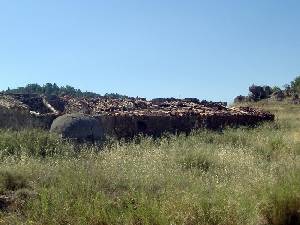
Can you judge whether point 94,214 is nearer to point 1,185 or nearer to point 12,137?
point 1,185

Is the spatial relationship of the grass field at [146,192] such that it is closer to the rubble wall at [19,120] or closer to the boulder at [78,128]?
the boulder at [78,128]

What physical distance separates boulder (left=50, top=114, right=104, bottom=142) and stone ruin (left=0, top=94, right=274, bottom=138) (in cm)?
146

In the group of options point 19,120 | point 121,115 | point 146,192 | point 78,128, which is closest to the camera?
point 146,192

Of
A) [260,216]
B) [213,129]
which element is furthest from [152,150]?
[213,129]

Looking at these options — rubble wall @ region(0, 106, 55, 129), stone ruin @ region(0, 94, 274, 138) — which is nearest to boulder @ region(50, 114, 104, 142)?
stone ruin @ region(0, 94, 274, 138)

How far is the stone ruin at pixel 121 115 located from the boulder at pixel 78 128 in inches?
57.4

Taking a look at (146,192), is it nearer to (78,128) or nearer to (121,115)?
(78,128)

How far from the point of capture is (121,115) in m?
17.1

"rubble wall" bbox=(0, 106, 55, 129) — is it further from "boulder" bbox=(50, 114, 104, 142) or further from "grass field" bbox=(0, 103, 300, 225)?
"grass field" bbox=(0, 103, 300, 225)

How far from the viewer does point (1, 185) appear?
8.30 metres

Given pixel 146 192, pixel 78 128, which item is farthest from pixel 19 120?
pixel 146 192

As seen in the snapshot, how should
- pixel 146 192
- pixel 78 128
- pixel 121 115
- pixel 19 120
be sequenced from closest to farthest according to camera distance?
pixel 146 192 < pixel 78 128 < pixel 19 120 < pixel 121 115

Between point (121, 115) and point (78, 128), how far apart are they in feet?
9.89

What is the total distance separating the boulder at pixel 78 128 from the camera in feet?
46.5
